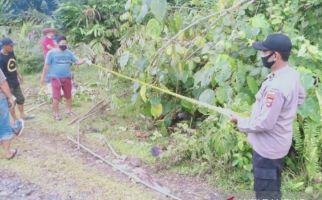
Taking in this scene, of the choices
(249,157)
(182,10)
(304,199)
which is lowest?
(304,199)

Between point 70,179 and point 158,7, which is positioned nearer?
point 158,7

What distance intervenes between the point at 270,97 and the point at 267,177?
72cm

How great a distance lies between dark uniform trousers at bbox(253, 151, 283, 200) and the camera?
3.64 metres

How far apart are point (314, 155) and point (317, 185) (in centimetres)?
32

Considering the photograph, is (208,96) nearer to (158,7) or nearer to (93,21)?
(158,7)

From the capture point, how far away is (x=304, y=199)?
15.3ft

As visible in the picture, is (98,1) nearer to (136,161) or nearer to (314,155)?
(136,161)

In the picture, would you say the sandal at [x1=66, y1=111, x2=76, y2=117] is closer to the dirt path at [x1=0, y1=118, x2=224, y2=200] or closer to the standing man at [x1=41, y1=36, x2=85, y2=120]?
the standing man at [x1=41, y1=36, x2=85, y2=120]

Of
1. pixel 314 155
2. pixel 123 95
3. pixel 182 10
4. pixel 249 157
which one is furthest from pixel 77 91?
pixel 314 155

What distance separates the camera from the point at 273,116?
335 centimetres

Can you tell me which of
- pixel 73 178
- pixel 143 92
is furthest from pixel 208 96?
pixel 73 178

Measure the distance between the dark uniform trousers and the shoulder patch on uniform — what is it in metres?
0.51

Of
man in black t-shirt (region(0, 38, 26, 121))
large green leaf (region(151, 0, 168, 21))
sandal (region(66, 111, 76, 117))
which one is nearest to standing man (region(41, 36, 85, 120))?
sandal (region(66, 111, 76, 117))

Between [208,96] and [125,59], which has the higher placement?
[125,59]
